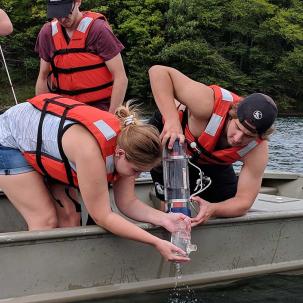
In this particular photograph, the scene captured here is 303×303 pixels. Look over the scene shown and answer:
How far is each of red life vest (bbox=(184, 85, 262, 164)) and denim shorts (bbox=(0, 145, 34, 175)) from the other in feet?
4.35

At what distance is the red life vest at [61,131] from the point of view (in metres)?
4.08

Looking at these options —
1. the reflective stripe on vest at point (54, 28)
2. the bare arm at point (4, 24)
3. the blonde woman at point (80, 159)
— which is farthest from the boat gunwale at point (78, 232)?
the reflective stripe on vest at point (54, 28)

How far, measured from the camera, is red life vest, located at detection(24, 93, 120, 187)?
4082 mm

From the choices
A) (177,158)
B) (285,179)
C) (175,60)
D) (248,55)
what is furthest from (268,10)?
(177,158)

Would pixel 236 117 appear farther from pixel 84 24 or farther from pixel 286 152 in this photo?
pixel 286 152

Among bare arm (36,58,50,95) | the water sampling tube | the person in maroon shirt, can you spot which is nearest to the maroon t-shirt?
the person in maroon shirt

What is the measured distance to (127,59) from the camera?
38156mm

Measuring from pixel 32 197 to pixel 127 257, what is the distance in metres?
0.86

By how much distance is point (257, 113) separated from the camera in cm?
440

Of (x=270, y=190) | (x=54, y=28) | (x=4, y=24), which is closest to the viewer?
(x=4, y=24)

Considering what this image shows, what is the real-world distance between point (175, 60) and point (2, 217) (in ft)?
109

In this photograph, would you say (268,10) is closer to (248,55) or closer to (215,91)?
(248,55)

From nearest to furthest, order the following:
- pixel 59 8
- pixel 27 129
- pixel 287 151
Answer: pixel 27 129
pixel 59 8
pixel 287 151

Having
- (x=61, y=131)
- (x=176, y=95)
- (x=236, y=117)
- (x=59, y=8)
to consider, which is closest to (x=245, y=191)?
(x=236, y=117)
